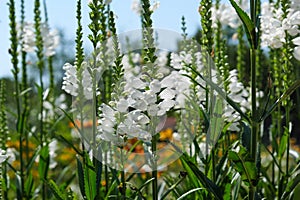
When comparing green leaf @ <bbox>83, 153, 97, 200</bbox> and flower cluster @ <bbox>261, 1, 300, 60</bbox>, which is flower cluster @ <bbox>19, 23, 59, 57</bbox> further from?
green leaf @ <bbox>83, 153, 97, 200</bbox>

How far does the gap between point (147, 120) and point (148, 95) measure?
0.09 metres

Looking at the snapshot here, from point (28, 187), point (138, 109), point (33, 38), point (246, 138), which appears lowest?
point (28, 187)

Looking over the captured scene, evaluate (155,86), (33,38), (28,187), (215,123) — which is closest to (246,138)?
(215,123)

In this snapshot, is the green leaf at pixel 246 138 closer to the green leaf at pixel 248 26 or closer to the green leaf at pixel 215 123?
the green leaf at pixel 215 123

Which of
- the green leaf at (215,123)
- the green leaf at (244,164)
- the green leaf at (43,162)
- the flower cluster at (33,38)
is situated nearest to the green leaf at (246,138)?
the green leaf at (215,123)

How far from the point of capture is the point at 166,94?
195cm

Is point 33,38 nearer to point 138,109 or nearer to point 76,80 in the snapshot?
point 76,80

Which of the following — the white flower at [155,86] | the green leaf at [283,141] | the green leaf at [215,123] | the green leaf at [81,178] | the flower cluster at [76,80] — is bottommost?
the green leaf at [81,178]

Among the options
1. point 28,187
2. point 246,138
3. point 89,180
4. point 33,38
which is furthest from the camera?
point 33,38

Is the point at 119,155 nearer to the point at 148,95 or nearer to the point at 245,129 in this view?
the point at 148,95

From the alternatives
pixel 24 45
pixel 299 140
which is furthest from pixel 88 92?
pixel 299 140

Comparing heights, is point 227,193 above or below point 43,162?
below

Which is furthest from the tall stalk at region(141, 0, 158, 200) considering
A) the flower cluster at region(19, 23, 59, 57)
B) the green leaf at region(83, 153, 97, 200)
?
the flower cluster at region(19, 23, 59, 57)

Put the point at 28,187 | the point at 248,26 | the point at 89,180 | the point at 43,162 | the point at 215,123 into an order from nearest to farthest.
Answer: the point at 248,26 < the point at 89,180 < the point at 215,123 < the point at 43,162 < the point at 28,187
